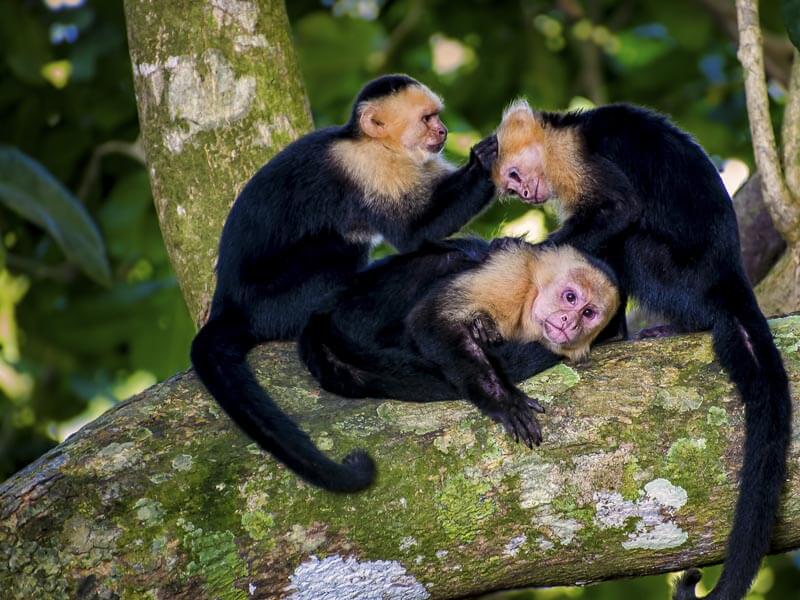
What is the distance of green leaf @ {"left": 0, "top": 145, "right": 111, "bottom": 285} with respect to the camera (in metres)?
3.48

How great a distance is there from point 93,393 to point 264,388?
79.6 inches

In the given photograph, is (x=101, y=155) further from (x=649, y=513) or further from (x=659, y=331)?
(x=649, y=513)

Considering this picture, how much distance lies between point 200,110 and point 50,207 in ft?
2.29

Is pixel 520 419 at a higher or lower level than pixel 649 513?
higher

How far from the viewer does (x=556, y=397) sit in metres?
2.21

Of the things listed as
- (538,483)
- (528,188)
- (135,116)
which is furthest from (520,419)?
(135,116)

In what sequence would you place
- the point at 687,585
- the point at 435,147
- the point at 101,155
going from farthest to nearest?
the point at 101,155 < the point at 435,147 < the point at 687,585

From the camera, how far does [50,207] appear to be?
3506 mm

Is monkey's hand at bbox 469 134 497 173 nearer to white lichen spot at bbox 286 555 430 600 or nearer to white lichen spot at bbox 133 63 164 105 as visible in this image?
white lichen spot at bbox 133 63 164 105

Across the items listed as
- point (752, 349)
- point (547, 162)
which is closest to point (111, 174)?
point (547, 162)

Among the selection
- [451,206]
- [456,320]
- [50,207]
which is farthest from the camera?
[50,207]

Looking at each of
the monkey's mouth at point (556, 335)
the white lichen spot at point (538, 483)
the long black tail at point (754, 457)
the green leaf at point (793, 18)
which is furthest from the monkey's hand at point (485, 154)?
the white lichen spot at point (538, 483)

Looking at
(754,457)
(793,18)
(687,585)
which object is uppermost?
(793,18)

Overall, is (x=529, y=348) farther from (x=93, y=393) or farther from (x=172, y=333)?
(x=93, y=393)
